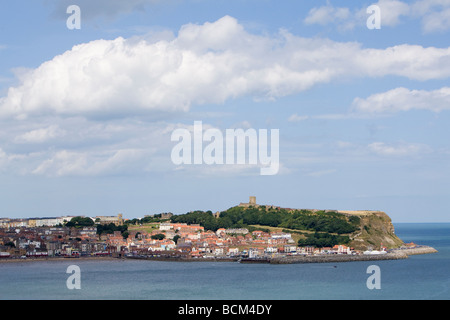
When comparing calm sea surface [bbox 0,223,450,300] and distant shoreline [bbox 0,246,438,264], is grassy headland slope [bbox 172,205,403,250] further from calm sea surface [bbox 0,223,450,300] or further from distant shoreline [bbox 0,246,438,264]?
calm sea surface [bbox 0,223,450,300]

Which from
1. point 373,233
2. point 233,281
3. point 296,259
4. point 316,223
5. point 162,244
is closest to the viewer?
point 233,281

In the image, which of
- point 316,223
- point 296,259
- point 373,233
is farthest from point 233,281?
point 316,223

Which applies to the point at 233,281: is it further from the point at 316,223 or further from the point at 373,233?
the point at 316,223

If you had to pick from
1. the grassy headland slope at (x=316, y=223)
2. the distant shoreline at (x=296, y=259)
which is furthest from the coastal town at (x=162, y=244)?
the grassy headland slope at (x=316, y=223)

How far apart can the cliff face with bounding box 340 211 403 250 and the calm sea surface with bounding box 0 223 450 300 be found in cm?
1419

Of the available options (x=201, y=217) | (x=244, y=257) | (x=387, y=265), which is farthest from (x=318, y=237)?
(x=201, y=217)

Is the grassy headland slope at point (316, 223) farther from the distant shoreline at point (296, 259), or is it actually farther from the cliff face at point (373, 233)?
the distant shoreline at point (296, 259)

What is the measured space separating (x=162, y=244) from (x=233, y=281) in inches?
1652

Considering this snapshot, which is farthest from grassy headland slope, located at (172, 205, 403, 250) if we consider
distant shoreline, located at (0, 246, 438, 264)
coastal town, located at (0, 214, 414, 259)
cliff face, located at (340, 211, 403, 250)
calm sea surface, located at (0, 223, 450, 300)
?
calm sea surface, located at (0, 223, 450, 300)

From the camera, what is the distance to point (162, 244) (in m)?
96.2

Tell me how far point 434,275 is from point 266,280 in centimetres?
1603
